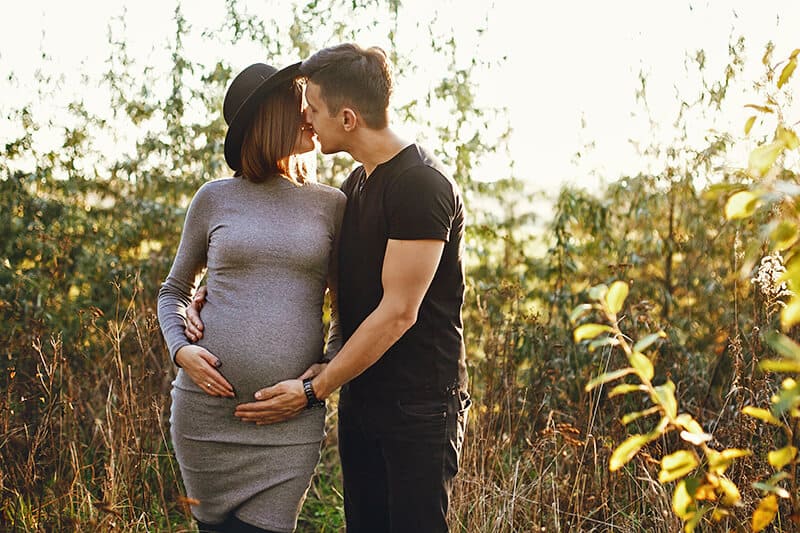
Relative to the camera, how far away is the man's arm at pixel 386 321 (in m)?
2.25

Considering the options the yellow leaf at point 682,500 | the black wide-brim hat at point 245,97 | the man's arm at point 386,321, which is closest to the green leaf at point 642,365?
the yellow leaf at point 682,500

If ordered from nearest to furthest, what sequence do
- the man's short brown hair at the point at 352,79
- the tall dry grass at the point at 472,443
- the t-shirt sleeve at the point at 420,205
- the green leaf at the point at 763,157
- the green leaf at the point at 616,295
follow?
1. the green leaf at the point at 763,157
2. the green leaf at the point at 616,295
3. the t-shirt sleeve at the point at 420,205
4. the man's short brown hair at the point at 352,79
5. the tall dry grass at the point at 472,443

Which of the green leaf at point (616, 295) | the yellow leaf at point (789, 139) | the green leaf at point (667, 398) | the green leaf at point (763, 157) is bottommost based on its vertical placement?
the green leaf at point (667, 398)

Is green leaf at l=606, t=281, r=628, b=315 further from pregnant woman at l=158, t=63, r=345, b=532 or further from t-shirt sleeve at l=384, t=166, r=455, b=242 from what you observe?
pregnant woman at l=158, t=63, r=345, b=532

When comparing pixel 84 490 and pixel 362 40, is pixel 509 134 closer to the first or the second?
pixel 362 40

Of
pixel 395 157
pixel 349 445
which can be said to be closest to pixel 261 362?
pixel 349 445

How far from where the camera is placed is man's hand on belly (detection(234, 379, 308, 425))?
2393 mm

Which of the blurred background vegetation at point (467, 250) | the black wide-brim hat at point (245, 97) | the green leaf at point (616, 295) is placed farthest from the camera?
the blurred background vegetation at point (467, 250)

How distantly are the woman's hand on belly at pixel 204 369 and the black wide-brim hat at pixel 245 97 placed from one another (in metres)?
0.58

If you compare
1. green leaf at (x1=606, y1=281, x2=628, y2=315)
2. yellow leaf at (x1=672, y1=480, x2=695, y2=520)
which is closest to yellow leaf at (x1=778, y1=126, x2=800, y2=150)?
green leaf at (x1=606, y1=281, x2=628, y2=315)

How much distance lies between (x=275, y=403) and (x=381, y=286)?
45 cm

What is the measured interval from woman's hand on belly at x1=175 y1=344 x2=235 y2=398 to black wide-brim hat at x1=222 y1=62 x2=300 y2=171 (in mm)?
576

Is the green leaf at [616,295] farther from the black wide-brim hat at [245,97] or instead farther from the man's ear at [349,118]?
the black wide-brim hat at [245,97]

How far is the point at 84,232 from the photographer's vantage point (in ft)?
14.5
